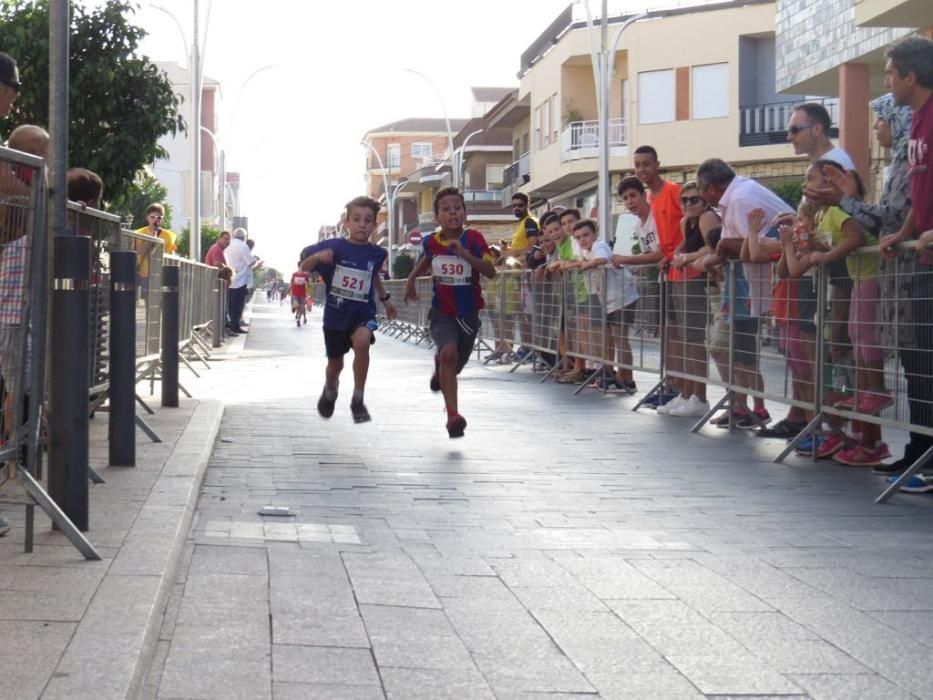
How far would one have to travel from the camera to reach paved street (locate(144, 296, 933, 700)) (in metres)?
4.51

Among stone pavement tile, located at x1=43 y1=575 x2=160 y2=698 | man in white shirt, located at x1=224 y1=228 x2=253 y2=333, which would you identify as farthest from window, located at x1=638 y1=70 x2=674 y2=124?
stone pavement tile, located at x1=43 y1=575 x2=160 y2=698

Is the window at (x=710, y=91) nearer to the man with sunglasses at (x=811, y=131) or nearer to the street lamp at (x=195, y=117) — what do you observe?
the street lamp at (x=195, y=117)

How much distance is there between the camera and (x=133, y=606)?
15.9 ft

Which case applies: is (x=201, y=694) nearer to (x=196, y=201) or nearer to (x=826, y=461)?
(x=826, y=461)

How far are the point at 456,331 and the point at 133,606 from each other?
23.0 ft

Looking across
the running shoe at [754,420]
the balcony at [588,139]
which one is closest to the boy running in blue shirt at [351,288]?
the running shoe at [754,420]

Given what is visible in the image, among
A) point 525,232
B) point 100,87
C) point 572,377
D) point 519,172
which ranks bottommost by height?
point 572,377

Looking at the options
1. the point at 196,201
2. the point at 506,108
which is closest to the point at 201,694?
the point at 196,201

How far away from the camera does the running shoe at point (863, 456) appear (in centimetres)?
973

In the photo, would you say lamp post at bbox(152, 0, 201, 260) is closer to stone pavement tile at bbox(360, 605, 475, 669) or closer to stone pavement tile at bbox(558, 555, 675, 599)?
stone pavement tile at bbox(558, 555, 675, 599)

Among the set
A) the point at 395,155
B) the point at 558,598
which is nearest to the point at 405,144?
the point at 395,155

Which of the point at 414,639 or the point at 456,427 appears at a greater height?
the point at 456,427

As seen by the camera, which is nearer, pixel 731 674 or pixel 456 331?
pixel 731 674

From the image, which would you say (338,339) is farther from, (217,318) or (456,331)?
(217,318)
